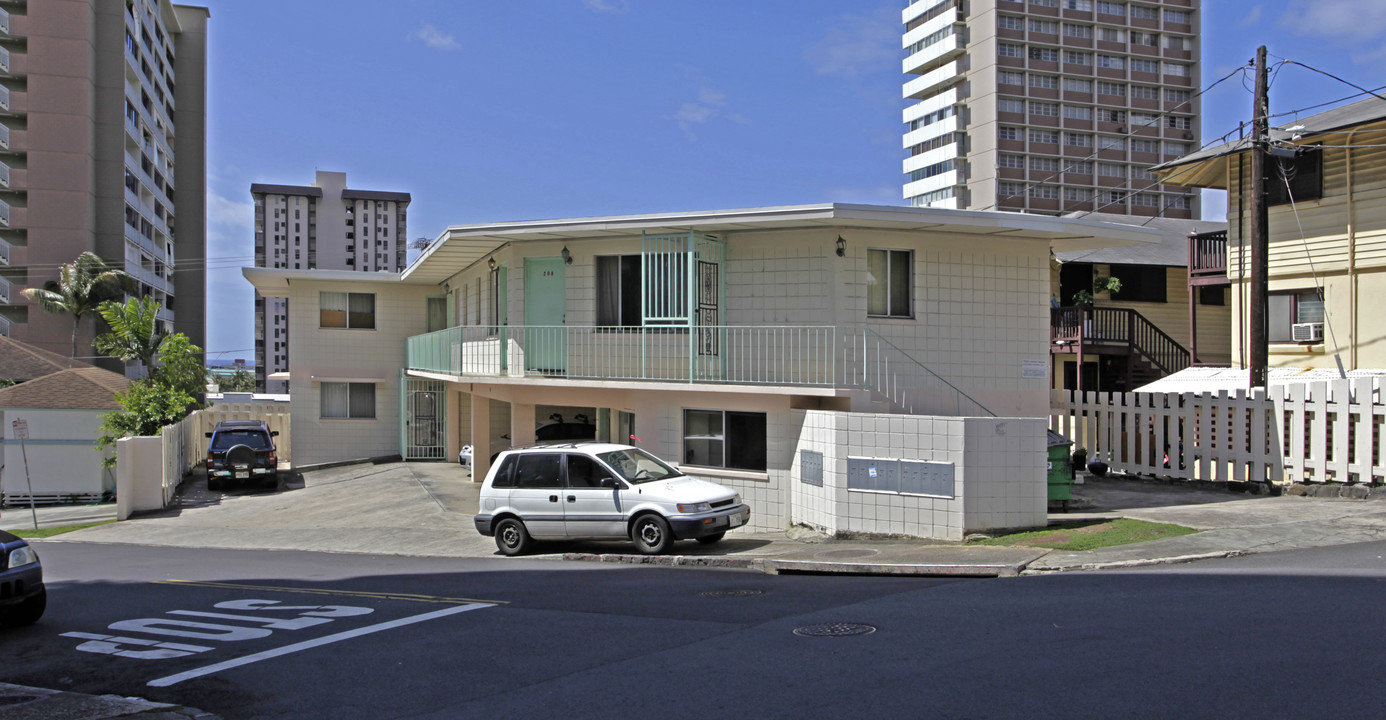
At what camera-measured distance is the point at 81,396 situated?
26.1 metres

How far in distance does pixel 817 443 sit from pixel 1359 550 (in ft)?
22.6

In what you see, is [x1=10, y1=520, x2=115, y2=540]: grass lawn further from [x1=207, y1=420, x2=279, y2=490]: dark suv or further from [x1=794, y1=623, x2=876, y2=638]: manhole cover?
[x1=794, y1=623, x2=876, y2=638]: manhole cover

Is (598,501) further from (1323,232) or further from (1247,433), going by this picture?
(1323,232)

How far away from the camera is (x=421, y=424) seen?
30.1 meters

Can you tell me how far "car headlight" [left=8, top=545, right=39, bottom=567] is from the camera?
385 inches

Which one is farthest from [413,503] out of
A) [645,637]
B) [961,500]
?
[645,637]

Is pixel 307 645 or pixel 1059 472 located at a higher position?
pixel 1059 472

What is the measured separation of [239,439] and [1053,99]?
70.7 metres

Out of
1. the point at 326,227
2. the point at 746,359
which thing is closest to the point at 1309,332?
the point at 746,359

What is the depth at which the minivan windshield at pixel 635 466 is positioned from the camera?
14.2 m

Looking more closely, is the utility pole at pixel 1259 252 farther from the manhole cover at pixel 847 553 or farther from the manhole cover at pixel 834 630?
the manhole cover at pixel 834 630

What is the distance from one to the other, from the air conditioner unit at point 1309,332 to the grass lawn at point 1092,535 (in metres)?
11.2

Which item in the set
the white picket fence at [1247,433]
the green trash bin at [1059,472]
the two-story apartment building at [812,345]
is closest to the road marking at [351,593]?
the two-story apartment building at [812,345]

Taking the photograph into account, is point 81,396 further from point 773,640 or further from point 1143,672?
point 1143,672
